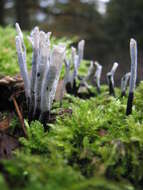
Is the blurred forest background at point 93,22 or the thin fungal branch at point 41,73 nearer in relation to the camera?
the thin fungal branch at point 41,73

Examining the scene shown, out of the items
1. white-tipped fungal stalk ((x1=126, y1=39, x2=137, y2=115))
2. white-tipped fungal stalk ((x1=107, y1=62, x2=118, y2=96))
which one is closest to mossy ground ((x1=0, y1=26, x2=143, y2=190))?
white-tipped fungal stalk ((x1=126, y1=39, x2=137, y2=115))

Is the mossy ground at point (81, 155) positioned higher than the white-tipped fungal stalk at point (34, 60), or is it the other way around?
the white-tipped fungal stalk at point (34, 60)

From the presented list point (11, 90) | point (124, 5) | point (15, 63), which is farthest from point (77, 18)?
point (11, 90)

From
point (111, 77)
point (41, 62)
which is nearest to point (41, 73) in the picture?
point (41, 62)

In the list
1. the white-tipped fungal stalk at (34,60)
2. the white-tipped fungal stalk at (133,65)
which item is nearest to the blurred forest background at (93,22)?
the white-tipped fungal stalk at (133,65)

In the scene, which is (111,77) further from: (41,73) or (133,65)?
(41,73)

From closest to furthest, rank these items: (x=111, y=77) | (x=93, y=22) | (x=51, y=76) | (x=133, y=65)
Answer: (x=51, y=76)
(x=133, y=65)
(x=111, y=77)
(x=93, y=22)

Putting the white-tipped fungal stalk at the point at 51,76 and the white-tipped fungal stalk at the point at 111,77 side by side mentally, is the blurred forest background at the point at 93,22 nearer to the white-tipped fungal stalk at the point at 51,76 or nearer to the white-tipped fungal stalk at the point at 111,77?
the white-tipped fungal stalk at the point at 111,77
